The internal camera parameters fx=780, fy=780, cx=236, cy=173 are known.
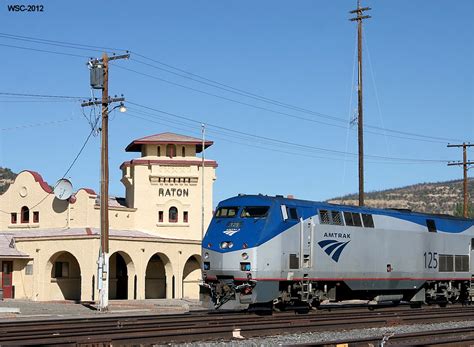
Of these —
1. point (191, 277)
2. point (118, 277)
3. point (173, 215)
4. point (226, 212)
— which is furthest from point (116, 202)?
point (226, 212)

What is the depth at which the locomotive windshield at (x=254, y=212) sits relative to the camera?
26.4m

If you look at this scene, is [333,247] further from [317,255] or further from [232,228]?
[232,228]

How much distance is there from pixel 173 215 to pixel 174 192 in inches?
63.0

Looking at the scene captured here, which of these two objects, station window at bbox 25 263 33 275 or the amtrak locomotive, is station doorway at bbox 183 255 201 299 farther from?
the amtrak locomotive

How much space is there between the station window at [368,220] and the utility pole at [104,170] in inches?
464

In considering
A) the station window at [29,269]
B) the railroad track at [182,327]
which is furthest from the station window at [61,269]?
the railroad track at [182,327]

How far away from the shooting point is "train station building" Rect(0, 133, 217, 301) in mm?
48938

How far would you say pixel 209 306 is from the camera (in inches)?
1044

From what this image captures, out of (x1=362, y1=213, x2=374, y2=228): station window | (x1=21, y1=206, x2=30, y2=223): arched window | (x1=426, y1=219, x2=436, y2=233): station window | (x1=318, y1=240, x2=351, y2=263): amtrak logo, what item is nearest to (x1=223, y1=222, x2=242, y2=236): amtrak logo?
(x1=318, y1=240, x2=351, y2=263): amtrak logo

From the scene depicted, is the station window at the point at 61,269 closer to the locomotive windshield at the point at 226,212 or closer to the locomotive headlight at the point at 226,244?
the locomotive windshield at the point at 226,212

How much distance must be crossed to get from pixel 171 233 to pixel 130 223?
2925mm

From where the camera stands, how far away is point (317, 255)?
27.8 metres

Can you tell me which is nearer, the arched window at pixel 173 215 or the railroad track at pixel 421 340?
the railroad track at pixel 421 340

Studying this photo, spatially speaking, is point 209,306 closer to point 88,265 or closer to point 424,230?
point 424,230
